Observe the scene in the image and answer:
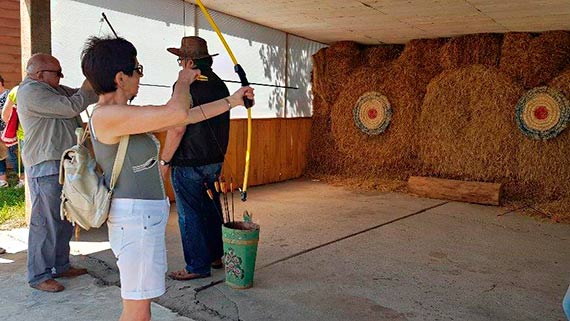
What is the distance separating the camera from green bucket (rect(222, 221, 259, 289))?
8.02 feet

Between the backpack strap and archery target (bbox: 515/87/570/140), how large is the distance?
472 centimetres

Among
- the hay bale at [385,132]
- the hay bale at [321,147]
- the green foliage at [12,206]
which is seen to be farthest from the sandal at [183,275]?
the hay bale at [321,147]

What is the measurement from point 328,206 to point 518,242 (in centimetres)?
178

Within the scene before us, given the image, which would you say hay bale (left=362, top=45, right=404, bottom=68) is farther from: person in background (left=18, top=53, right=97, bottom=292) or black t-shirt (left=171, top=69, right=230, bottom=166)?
person in background (left=18, top=53, right=97, bottom=292)

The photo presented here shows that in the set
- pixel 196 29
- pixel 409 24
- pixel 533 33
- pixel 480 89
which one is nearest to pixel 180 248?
pixel 196 29

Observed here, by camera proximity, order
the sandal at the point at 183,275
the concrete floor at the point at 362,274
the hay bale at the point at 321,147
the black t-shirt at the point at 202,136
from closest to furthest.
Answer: the concrete floor at the point at 362,274
the black t-shirt at the point at 202,136
the sandal at the point at 183,275
the hay bale at the point at 321,147

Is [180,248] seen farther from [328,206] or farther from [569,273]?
[569,273]

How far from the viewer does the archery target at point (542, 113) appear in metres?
4.95

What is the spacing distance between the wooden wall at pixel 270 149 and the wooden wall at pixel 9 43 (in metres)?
3.18

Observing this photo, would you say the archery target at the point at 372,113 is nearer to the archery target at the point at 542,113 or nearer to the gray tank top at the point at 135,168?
the archery target at the point at 542,113

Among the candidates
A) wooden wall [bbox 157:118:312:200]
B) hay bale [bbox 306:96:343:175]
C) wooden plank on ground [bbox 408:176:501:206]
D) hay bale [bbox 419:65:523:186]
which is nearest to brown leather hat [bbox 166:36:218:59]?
wooden wall [bbox 157:118:312:200]

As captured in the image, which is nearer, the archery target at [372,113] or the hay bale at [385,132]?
the hay bale at [385,132]

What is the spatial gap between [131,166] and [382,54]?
17.5 feet

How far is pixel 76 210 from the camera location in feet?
5.05
